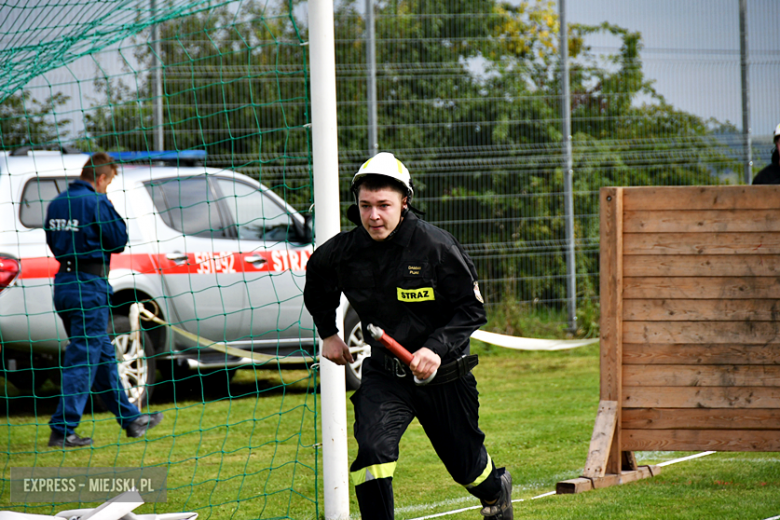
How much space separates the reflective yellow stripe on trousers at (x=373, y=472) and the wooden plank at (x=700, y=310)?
2.41 m

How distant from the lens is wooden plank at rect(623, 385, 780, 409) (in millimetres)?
5418

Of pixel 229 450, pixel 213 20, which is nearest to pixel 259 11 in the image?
pixel 213 20

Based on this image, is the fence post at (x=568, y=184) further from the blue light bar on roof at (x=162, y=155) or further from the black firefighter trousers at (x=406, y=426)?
the black firefighter trousers at (x=406, y=426)

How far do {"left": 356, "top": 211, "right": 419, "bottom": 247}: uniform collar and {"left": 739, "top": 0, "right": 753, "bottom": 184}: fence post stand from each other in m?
9.37

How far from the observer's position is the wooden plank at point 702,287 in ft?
17.8

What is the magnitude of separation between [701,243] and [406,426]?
255 cm

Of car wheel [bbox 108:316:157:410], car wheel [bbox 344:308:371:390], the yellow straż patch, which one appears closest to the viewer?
the yellow straż patch

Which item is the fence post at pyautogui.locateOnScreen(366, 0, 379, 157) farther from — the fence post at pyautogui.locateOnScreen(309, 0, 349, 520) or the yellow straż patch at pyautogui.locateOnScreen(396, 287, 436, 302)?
the yellow straż patch at pyautogui.locateOnScreen(396, 287, 436, 302)

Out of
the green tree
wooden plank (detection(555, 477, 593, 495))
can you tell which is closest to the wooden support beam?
wooden plank (detection(555, 477, 593, 495))

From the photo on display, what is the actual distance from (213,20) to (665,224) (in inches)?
302

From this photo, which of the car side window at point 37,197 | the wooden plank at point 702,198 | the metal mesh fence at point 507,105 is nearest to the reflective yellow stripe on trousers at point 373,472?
the wooden plank at point 702,198

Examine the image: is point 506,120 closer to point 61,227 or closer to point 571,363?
point 571,363

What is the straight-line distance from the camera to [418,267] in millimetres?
3814

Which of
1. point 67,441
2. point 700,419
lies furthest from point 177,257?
point 700,419
